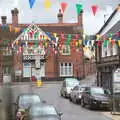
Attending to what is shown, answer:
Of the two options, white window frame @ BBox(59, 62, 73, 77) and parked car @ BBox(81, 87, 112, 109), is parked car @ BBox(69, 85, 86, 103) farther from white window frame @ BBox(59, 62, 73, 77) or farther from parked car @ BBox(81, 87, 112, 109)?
white window frame @ BBox(59, 62, 73, 77)

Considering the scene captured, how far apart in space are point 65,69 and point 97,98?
3835 centimetres

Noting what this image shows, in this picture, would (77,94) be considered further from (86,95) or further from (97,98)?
(97,98)

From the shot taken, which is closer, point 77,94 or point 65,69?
point 77,94

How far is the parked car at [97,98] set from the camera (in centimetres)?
2994

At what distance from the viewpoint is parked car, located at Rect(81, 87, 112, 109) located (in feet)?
98.2

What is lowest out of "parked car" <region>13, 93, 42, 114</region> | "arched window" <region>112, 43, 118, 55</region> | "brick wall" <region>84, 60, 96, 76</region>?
"parked car" <region>13, 93, 42, 114</region>

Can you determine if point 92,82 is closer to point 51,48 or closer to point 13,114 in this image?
point 51,48

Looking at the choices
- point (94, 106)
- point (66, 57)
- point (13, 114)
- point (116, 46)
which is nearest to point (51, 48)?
point (66, 57)

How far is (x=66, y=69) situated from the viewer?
→ 68.0 m

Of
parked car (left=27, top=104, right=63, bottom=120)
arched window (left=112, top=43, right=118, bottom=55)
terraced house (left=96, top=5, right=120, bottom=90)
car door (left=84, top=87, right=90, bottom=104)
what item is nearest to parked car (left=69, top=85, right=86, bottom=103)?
car door (left=84, top=87, right=90, bottom=104)

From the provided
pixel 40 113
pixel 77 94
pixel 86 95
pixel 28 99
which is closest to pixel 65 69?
pixel 77 94

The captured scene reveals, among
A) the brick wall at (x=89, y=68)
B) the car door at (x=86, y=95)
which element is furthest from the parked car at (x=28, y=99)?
the brick wall at (x=89, y=68)

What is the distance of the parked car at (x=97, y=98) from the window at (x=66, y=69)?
35.6 meters

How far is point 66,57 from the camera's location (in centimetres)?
6975
